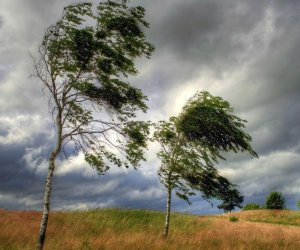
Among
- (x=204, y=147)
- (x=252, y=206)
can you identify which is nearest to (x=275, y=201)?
(x=252, y=206)

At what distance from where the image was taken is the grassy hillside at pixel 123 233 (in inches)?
548

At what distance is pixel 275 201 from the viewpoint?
47.5 m

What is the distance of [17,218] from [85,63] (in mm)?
11049

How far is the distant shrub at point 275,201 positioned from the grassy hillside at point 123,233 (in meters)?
23.1

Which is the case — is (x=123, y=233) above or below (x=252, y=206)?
below

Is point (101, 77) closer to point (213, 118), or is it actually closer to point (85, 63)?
point (85, 63)

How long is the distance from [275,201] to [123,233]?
115 ft

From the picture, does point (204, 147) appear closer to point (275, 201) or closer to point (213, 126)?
point (213, 126)

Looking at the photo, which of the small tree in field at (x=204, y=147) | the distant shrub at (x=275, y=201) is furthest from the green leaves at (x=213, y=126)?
the distant shrub at (x=275, y=201)

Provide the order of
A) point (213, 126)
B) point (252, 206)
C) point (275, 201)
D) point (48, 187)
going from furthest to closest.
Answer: point (252, 206), point (275, 201), point (213, 126), point (48, 187)

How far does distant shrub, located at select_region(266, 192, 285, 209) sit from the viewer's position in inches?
1854

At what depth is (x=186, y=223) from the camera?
25.8m

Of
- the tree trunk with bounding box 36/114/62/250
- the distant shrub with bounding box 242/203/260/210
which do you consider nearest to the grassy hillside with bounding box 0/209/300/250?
the tree trunk with bounding box 36/114/62/250

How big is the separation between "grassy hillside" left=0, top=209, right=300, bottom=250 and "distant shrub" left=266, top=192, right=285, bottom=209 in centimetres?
2309
